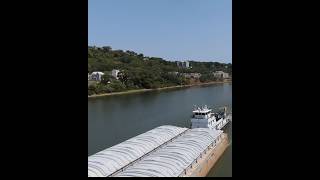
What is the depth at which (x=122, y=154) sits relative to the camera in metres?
7.08

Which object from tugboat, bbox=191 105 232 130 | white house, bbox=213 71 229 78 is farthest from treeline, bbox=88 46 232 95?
tugboat, bbox=191 105 232 130

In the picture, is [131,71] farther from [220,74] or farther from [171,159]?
[171,159]

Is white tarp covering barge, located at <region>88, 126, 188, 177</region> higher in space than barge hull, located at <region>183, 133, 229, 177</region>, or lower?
higher

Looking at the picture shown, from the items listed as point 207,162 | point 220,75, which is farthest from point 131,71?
point 207,162

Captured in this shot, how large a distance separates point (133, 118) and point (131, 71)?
45.9 ft

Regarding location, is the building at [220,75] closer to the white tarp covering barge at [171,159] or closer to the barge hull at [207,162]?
the barge hull at [207,162]

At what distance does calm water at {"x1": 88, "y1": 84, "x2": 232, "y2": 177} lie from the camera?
9.92 m

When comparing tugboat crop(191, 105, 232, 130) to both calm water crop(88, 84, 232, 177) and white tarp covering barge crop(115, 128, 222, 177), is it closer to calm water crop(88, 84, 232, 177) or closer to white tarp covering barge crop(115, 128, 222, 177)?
calm water crop(88, 84, 232, 177)

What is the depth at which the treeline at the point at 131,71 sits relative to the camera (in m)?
23.8

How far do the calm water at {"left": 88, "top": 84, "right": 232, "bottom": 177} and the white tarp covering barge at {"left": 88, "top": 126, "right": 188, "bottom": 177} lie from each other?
1.36 m

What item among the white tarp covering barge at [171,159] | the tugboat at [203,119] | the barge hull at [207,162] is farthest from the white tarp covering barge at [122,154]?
the tugboat at [203,119]

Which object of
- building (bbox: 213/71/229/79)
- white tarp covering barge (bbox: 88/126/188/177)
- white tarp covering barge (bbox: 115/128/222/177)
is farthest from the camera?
building (bbox: 213/71/229/79)

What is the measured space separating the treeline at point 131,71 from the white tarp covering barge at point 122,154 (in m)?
13.4
